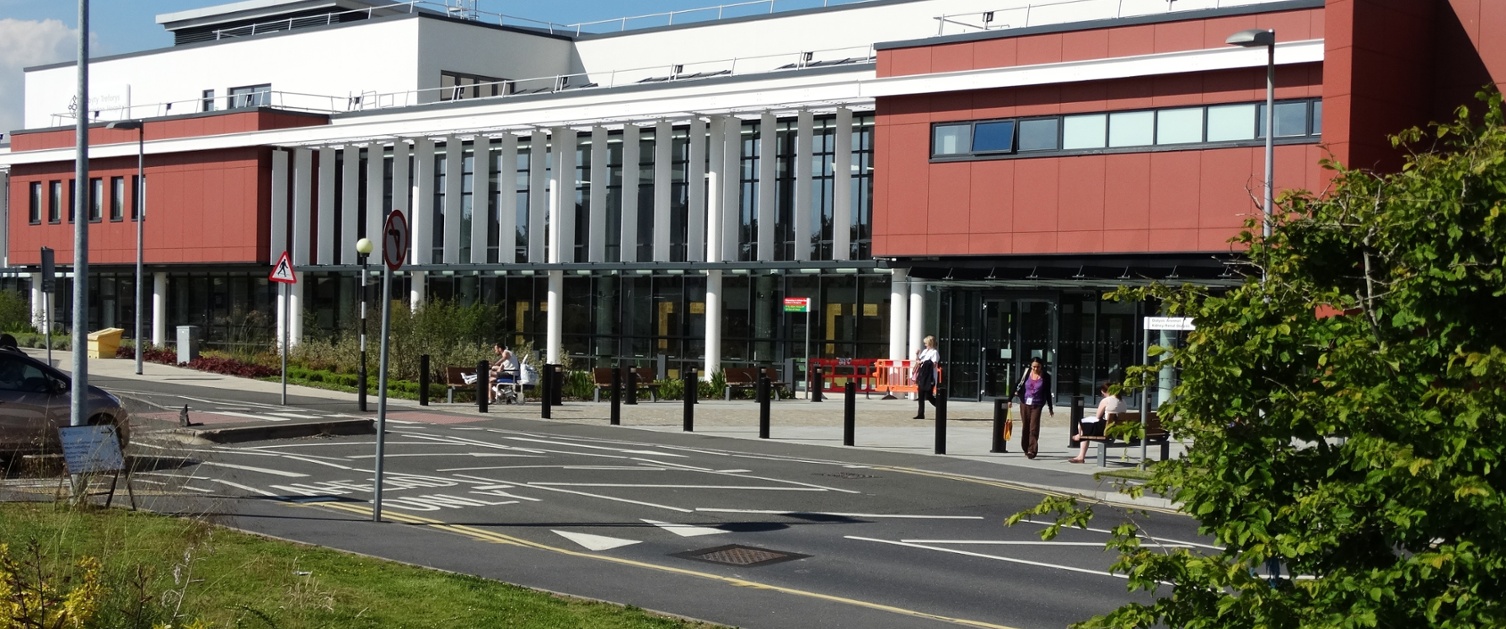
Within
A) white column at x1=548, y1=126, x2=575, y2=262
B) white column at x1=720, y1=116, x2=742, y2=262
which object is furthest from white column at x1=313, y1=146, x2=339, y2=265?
white column at x1=720, y1=116, x2=742, y2=262

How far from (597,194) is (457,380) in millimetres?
14684

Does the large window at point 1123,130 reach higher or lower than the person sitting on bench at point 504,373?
higher

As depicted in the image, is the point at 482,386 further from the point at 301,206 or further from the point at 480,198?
the point at 301,206

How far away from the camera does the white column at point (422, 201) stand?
165 ft

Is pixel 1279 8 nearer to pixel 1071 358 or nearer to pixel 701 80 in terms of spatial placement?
pixel 1071 358

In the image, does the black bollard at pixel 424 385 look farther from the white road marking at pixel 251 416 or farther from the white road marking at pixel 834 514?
the white road marking at pixel 834 514

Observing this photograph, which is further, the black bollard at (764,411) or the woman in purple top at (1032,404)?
the black bollard at (764,411)

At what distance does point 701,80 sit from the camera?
4212cm

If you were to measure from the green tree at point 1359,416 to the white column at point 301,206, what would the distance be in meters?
50.7

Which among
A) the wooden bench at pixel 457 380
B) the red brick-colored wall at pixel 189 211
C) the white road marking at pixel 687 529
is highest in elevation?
the red brick-colored wall at pixel 189 211

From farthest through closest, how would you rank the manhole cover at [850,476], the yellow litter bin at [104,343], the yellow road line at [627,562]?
the yellow litter bin at [104,343] < the manhole cover at [850,476] < the yellow road line at [627,562]

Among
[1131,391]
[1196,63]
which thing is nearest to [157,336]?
[1196,63]

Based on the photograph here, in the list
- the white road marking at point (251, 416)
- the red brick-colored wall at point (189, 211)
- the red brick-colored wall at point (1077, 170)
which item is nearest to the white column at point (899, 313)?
the red brick-colored wall at point (1077, 170)

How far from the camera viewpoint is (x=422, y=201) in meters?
50.4
